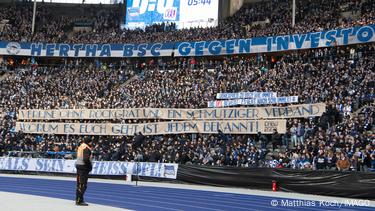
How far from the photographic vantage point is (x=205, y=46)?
144ft

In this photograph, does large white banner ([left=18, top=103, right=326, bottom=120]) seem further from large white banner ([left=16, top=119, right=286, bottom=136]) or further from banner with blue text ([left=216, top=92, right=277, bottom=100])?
banner with blue text ([left=216, top=92, right=277, bottom=100])

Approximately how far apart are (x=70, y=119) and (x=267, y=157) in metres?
16.1

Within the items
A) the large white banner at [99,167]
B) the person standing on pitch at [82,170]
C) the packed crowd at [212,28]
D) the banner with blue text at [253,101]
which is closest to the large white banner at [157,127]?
the banner with blue text at [253,101]

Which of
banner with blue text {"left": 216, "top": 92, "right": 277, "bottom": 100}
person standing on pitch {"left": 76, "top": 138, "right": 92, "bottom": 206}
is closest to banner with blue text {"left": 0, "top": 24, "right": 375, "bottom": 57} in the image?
banner with blue text {"left": 216, "top": 92, "right": 277, "bottom": 100}

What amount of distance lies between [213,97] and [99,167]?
9.33 meters

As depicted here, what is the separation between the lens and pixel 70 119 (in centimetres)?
3803

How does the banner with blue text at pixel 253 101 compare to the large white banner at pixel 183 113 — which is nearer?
the large white banner at pixel 183 113

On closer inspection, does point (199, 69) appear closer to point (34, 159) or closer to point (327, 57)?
point (327, 57)

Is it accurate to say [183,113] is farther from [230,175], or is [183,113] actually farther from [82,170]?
[82,170]

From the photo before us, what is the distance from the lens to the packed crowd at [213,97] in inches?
983

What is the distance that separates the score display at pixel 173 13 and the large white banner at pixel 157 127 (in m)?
17.0

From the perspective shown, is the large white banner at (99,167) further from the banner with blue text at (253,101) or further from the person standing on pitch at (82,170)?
the person standing on pitch at (82,170)

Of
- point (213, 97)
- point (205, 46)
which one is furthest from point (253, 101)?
point (205, 46)

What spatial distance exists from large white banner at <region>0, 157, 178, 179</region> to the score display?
22922 millimetres
